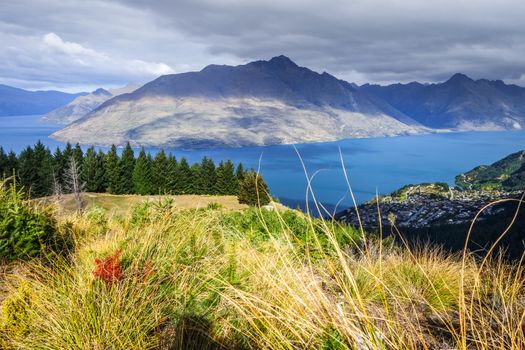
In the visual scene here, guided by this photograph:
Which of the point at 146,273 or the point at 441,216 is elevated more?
the point at 146,273

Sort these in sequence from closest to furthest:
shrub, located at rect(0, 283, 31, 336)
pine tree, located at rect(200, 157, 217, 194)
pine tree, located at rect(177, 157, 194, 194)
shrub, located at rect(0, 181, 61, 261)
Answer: shrub, located at rect(0, 283, 31, 336)
shrub, located at rect(0, 181, 61, 261)
pine tree, located at rect(177, 157, 194, 194)
pine tree, located at rect(200, 157, 217, 194)

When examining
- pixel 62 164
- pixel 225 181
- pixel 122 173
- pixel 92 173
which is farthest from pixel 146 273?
pixel 62 164

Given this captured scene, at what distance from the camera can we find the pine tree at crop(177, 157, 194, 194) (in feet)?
242

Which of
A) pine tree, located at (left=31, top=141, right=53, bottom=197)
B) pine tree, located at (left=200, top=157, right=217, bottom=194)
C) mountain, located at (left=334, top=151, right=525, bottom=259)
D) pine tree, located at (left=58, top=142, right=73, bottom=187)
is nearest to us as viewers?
pine tree, located at (left=31, top=141, right=53, bottom=197)

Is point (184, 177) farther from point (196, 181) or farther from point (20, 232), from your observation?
point (20, 232)

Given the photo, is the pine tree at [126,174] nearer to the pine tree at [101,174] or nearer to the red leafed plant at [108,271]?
the pine tree at [101,174]

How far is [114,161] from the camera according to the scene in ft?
230

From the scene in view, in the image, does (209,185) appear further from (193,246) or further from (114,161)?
(193,246)

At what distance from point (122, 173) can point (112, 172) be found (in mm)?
2359

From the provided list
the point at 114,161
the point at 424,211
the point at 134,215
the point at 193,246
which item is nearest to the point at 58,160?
the point at 114,161

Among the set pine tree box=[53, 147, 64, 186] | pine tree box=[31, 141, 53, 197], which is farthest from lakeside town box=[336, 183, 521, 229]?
pine tree box=[31, 141, 53, 197]

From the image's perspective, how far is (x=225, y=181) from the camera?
74250 millimetres

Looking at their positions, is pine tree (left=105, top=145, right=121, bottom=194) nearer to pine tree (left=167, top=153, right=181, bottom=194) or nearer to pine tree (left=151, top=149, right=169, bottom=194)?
pine tree (left=151, top=149, right=169, bottom=194)

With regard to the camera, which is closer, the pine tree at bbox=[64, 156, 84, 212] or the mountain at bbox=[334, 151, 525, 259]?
the pine tree at bbox=[64, 156, 84, 212]
